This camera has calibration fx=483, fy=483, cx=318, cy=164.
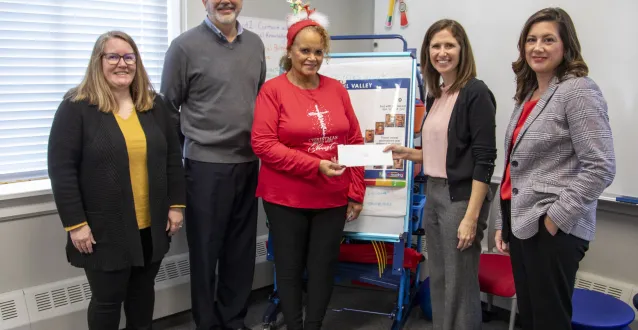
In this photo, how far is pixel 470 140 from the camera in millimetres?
1722

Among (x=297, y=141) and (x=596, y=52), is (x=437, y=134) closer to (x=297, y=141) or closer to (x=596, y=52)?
(x=297, y=141)

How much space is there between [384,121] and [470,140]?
0.66m

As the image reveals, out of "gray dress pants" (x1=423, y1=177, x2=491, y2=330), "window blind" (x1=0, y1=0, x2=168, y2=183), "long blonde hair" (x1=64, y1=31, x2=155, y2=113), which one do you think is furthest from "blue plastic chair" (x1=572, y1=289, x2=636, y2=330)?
"window blind" (x1=0, y1=0, x2=168, y2=183)

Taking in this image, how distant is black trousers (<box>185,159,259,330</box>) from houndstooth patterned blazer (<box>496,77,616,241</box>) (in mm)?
1239

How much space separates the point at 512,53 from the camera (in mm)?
2520

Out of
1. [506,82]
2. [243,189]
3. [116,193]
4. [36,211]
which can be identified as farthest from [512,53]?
[36,211]

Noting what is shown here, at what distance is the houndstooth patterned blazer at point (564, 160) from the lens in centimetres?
128

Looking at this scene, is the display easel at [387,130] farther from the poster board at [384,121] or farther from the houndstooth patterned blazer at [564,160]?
the houndstooth patterned blazer at [564,160]

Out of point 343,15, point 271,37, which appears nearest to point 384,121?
point 271,37

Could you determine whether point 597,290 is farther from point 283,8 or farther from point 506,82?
point 283,8

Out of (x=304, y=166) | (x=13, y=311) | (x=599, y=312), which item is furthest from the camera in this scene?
(x=13, y=311)

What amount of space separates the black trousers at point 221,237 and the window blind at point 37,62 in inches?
29.1

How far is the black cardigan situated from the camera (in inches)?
65.8

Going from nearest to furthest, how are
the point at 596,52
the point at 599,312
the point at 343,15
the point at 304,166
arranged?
the point at 304,166
the point at 599,312
the point at 596,52
the point at 343,15
